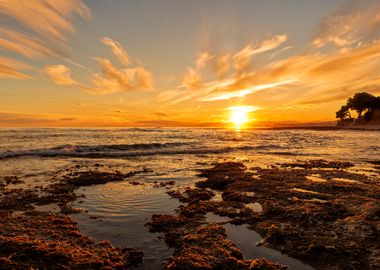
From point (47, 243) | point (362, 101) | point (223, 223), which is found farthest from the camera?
point (362, 101)

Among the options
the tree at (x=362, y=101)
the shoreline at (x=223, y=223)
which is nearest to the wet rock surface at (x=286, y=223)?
the shoreline at (x=223, y=223)

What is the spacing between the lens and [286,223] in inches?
342

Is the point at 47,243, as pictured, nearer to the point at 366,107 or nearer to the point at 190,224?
the point at 190,224

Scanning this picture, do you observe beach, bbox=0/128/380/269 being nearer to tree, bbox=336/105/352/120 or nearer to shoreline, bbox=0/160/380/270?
shoreline, bbox=0/160/380/270

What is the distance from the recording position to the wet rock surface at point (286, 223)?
641cm

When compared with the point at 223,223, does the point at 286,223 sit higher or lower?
higher

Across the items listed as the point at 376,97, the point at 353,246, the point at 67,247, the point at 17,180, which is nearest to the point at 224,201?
the point at 353,246

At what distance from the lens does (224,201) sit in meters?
11.6

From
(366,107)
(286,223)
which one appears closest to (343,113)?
(366,107)

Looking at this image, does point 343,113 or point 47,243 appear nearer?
point 47,243

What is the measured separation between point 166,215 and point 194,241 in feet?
7.94

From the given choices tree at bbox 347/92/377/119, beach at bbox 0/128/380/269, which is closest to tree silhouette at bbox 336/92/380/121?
tree at bbox 347/92/377/119

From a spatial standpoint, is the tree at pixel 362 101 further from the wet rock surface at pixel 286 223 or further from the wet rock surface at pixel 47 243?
the wet rock surface at pixel 47 243

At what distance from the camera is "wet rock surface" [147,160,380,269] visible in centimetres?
641
